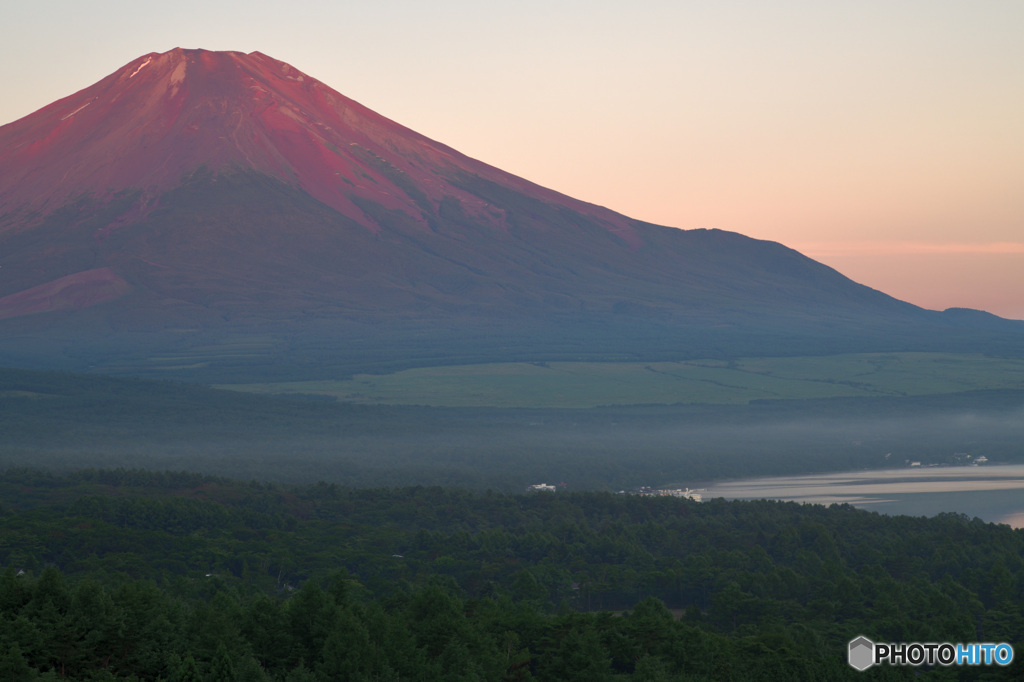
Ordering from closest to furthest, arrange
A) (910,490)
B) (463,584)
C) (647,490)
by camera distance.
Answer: (463,584) → (910,490) → (647,490)

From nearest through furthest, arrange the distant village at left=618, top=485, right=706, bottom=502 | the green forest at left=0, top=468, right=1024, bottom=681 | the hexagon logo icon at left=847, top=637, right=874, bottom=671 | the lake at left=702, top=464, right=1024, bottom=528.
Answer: the green forest at left=0, top=468, right=1024, bottom=681, the hexagon logo icon at left=847, top=637, right=874, bottom=671, the lake at left=702, top=464, right=1024, bottom=528, the distant village at left=618, top=485, right=706, bottom=502

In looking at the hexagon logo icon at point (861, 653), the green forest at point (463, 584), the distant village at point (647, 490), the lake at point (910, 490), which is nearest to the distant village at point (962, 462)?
the lake at point (910, 490)

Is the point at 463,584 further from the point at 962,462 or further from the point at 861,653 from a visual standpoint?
the point at 962,462

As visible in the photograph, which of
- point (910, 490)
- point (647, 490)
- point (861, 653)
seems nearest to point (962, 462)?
point (910, 490)

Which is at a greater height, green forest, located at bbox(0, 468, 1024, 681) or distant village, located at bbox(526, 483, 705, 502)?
green forest, located at bbox(0, 468, 1024, 681)

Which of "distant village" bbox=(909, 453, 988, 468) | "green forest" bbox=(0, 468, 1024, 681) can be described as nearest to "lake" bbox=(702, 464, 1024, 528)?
"distant village" bbox=(909, 453, 988, 468)

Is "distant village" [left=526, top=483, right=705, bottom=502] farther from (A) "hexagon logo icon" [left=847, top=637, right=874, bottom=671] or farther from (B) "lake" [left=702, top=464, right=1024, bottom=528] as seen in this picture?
(A) "hexagon logo icon" [left=847, top=637, right=874, bottom=671]
